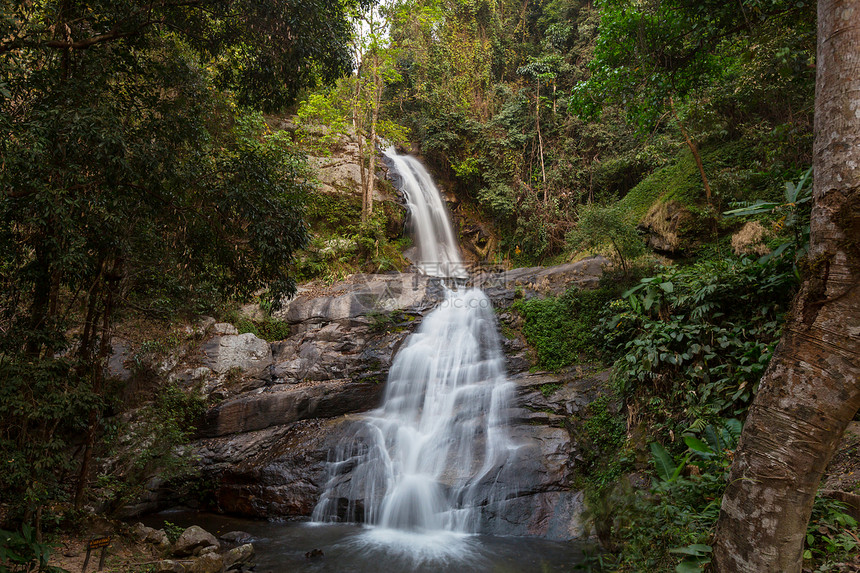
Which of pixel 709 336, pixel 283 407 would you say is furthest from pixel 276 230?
pixel 709 336

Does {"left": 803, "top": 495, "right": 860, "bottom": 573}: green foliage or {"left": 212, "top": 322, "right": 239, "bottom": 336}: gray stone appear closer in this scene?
{"left": 803, "top": 495, "right": 860, "bottom": 573}: green foliage

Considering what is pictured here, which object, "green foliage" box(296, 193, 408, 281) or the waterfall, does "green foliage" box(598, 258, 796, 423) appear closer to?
the waterfall

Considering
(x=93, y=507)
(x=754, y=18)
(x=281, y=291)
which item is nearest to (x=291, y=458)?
(x=93, y=507)

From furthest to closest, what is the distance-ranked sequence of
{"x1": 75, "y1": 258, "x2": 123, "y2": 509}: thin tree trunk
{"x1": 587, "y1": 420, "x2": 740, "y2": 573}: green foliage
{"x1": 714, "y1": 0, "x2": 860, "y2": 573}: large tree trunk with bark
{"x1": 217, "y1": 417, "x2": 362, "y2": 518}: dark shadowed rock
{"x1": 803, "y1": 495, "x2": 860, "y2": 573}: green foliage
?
1. {"x1": 217, "y1": 417, "x2": 362, "y2": 518}: dark shadowed rock
2. {"x1": 75, "y1": 258, "x2": 123, "y2": 509}: thin tree trunk
3. {"x1": 587, "y1": 420, "x2": 740, "y2": 573}: green foliage
4. {"x1": 803, "y1": 495, "x2": 860, "y2": 573}: green foliage
5. {"x1": 714, "y1": 0, "x2": 860, "y2": 573}: large tree trunk with bark

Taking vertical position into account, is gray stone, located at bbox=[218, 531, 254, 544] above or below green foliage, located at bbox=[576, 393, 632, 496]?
below

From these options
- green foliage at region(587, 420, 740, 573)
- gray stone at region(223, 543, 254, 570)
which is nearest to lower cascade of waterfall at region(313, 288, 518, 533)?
gray stone at region(223, 543, 254, 570)

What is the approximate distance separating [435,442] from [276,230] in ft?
18.8

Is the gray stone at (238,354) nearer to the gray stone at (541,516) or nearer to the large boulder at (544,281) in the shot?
the large boulder at (544,281)

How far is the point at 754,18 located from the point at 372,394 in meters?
10.0

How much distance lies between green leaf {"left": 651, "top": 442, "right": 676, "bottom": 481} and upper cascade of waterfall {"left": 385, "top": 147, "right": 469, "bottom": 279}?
482 inches

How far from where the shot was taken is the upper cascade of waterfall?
60.0ft

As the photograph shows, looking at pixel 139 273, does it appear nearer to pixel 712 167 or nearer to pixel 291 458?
pixel 291 458

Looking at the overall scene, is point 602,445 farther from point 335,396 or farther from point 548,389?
point 335,396

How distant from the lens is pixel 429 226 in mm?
19312
